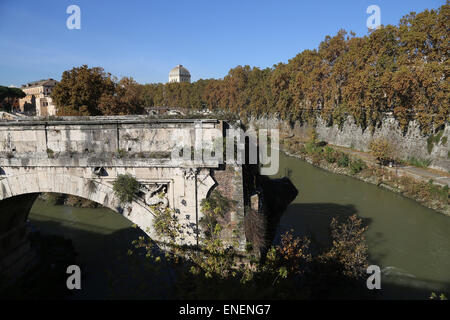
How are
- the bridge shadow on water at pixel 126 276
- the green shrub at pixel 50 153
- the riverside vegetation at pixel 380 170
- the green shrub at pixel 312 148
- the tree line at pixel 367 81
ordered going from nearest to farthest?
the green shrub at pixel 50 153, the bridge shadow on water at pixel 126 276, the riverside vegetation at pixel 380 170, the tree line at pixel 367 81, the green shrub at pixel 312 148

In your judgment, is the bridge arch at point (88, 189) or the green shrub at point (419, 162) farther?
the green shrub at point (419, 162)

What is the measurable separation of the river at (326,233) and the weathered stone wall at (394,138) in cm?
476

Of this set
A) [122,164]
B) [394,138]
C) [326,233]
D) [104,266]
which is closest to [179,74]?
[394,138]

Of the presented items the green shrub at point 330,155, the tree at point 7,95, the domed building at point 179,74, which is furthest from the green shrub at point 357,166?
the domed building at point 179,74

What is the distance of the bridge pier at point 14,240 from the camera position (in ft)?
28.0

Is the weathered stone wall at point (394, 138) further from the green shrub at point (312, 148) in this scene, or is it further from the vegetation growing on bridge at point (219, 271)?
the vegetation growing on bridge at point (219, 271)

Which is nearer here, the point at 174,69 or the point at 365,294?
the point at 365,294

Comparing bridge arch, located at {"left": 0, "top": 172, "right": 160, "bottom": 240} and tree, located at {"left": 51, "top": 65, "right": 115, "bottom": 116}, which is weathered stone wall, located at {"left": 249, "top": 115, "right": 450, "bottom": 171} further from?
tree, located at {"left": 51, "top": 65, "right": 115, "bottom": 116}

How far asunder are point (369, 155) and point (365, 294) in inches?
727

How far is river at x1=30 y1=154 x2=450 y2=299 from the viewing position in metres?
9.48
